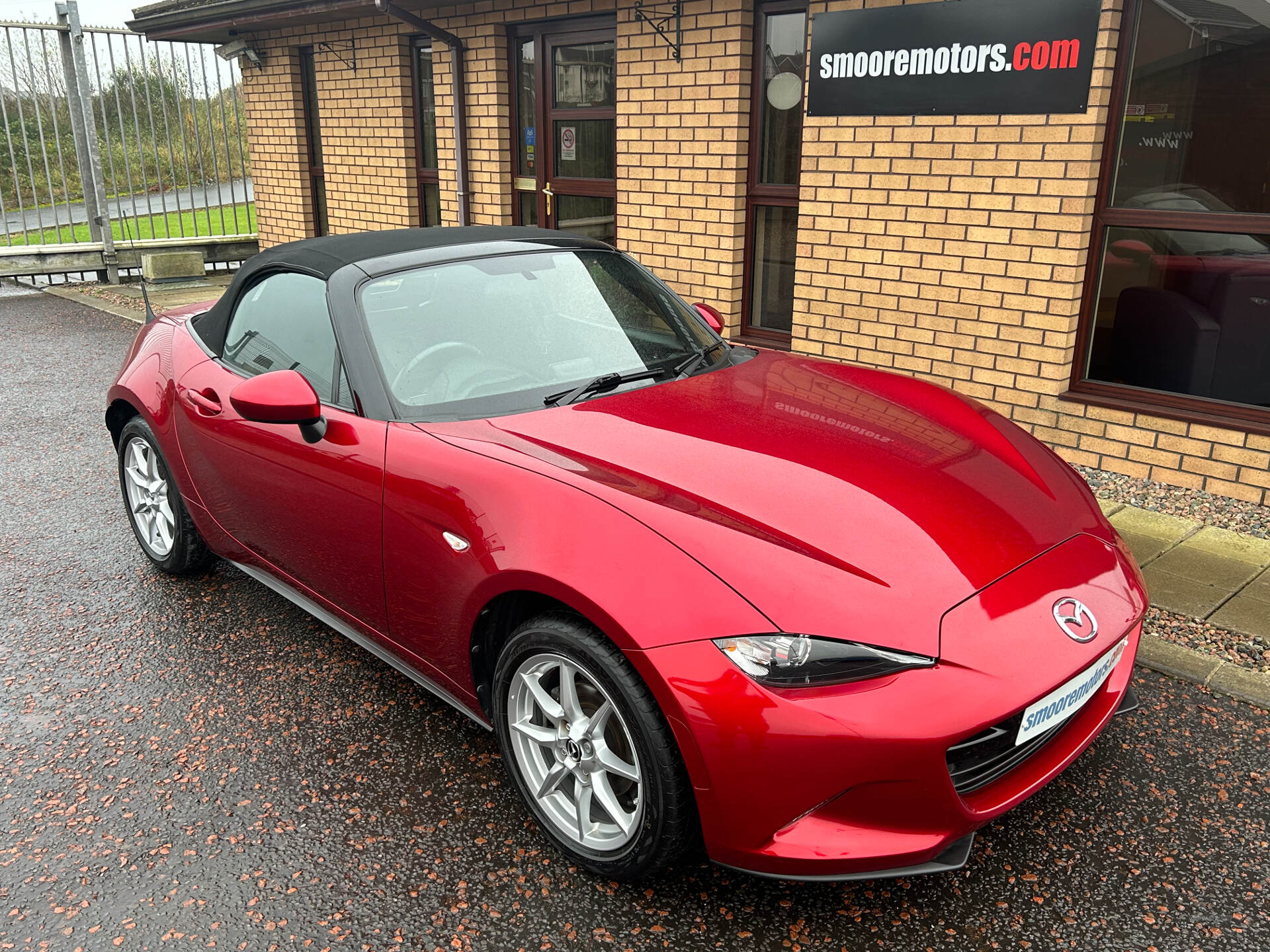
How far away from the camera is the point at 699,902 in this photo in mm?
2494

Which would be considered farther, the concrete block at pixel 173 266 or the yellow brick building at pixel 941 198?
the concrete block at pixel 173 266

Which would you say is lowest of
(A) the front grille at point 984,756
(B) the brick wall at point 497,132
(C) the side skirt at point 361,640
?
(C) the side skirt at point 361,640

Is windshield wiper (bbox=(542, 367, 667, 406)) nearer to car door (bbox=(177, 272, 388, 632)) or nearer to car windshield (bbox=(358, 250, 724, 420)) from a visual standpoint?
car windshield (bbox=(358, 250, 724, 420))

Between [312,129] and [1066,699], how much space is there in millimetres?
10916

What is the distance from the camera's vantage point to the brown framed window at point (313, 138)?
10906mm

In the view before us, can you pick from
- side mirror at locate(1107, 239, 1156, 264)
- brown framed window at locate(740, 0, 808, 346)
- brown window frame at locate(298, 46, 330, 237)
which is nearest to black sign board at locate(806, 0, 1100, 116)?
brown framed window at locate(740, 0, 808, 346)

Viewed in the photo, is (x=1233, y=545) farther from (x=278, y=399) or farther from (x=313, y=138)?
(x=313, y=138)

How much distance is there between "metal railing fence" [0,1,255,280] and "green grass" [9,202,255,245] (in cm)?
3

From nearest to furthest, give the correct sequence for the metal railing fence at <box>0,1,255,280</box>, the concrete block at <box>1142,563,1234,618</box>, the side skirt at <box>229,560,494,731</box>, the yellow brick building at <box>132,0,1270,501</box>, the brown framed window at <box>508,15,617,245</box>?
the side skirt at <box>229,560,494,731</box>
the concrete block at <box>1142,563,1234,618</box>
the yellow brick building at <box>132,0,1270,501</box>
the brown framed window at <box>508,15,617,245</box>
the metal railing fence at <box>0,1,255,280</box>

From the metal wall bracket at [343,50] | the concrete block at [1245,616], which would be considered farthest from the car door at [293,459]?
the metal wall bracket at [343,50]

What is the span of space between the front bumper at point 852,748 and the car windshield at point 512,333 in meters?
1.26

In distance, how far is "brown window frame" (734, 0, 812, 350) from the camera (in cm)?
637

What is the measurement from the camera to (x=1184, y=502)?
16.5ft

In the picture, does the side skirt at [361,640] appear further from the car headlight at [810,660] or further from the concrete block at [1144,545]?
the concrete block at [1144,545]
